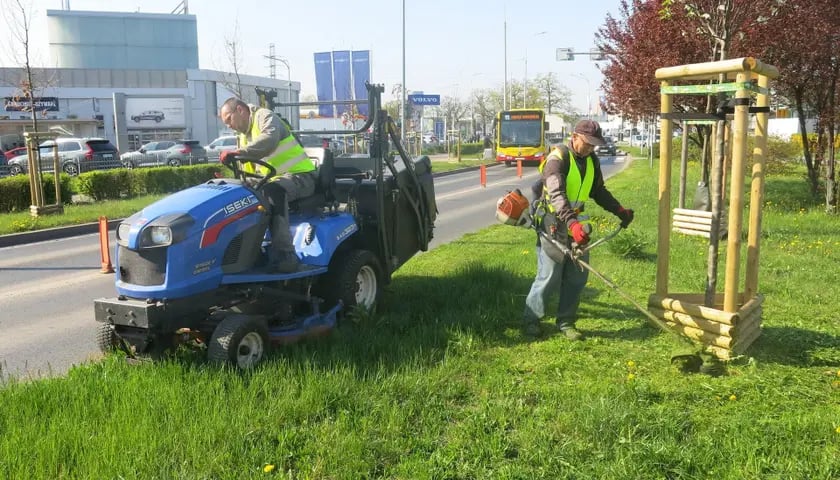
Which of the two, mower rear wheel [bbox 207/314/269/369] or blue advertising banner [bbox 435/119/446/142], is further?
blue advertising banner [bbox 435/119/446/142]

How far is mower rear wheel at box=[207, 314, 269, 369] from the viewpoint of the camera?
4.17 meters

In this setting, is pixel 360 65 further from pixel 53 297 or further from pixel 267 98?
pixel 267 98

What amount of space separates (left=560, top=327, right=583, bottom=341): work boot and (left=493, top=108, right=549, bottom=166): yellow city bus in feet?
85.7

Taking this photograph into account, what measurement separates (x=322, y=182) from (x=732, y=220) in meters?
3.22

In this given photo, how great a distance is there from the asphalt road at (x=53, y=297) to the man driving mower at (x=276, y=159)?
181 centimetres

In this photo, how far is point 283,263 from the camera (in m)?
4.86

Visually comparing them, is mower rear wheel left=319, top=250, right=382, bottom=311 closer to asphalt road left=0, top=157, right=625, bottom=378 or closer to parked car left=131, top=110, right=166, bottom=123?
asphalt road left=0, top=157, right=625, bottom=378

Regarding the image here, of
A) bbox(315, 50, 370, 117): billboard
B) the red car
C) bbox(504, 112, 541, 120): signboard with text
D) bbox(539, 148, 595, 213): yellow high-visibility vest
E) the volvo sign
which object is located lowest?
bbox(539, 148, 595, 213): yellow high-visibility vest

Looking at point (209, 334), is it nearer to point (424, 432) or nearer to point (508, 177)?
point (424, 432)

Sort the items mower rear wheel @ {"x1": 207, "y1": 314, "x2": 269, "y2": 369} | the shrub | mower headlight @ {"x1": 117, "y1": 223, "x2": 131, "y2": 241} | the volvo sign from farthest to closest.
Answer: the volvo sign, the shrub, mower headlight @ {"x1": 117, "y1": 223, "x2": 131, "y2": 241}, mower rear wheel @ {"x1": 207, "y1": 314, "x2": 269, "y2": 369}

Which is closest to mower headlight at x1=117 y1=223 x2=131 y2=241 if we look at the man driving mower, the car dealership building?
the man driving mower

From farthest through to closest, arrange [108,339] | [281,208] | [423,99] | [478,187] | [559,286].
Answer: [423,99] < [478,187] < [559,286] < [281,208] < [108,339]

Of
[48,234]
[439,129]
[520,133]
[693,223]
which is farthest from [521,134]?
[439,129]

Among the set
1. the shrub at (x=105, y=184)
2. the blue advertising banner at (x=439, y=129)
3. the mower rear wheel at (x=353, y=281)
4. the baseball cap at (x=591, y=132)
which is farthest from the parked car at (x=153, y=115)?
the baseball cap at (x=591, y=132)
